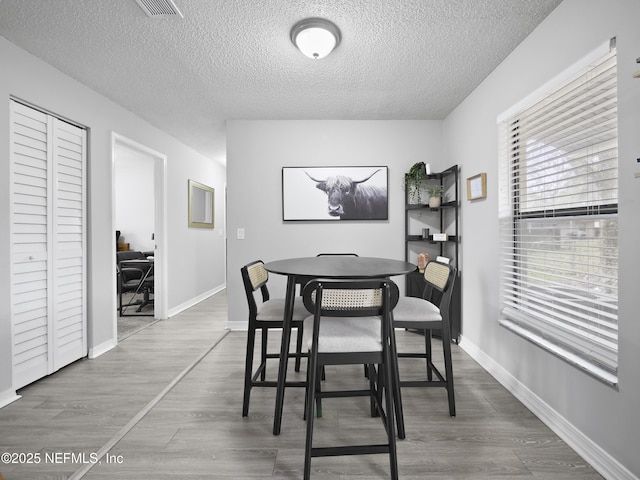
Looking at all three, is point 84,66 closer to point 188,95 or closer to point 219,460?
point 188,95

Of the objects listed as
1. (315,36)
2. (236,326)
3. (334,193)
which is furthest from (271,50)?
(236,326)

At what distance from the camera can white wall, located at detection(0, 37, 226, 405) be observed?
7.16ft

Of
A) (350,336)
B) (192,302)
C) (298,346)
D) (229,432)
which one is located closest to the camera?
(350,336)

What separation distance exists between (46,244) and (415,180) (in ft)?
11.3

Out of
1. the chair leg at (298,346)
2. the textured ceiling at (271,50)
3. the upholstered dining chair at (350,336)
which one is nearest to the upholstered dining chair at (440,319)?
the upholstered dining chair at (350,336)

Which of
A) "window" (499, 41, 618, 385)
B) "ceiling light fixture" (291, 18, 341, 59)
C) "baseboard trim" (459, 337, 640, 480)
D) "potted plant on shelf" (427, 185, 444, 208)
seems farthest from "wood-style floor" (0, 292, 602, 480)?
"ceiling light fixture" (291, 18, 341, 59)

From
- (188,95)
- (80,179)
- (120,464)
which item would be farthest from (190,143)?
(120,464)

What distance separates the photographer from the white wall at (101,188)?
218 cm

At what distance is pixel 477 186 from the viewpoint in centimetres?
284

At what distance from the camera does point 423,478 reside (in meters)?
1.50

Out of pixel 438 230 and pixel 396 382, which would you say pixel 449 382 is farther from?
pixel 438 230

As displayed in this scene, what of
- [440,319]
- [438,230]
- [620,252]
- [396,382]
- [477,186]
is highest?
[477,186]

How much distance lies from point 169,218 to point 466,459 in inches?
163

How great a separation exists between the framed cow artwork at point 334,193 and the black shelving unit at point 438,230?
1.18 ft
